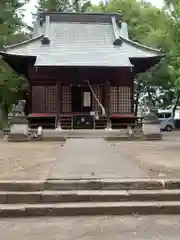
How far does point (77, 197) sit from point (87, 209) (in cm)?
40

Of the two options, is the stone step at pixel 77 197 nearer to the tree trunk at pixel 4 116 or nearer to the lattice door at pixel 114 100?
the lattice door at pixel 114 100

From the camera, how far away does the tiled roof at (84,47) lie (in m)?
21.2

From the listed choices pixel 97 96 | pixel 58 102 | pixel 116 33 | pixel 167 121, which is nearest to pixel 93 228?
pixel 58 102

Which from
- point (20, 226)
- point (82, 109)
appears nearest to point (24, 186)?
point (20, 226)

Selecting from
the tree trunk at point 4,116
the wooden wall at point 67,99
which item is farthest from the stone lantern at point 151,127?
the tree trunk at point 4,116

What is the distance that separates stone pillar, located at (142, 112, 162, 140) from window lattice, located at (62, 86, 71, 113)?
5278 millimetres

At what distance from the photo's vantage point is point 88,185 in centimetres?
608

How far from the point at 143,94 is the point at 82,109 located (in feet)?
59.5

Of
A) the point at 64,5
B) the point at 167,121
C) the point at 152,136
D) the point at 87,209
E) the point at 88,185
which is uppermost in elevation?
the point at 64,5

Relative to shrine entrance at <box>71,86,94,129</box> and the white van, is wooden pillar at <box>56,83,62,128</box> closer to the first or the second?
shrine entrance at <box>71,86,94,129</box>

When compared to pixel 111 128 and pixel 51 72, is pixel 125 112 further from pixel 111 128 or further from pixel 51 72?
pixel 51 72

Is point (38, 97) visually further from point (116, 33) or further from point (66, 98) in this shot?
point (116, 33)

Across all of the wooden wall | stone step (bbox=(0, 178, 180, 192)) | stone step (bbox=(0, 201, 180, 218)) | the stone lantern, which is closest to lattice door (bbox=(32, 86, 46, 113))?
the wooden wall

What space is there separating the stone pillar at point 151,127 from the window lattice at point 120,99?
10.4ft
